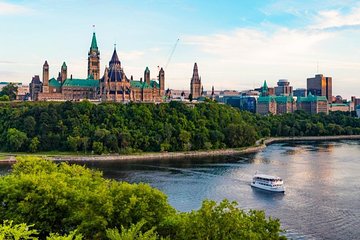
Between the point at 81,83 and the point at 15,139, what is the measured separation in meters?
38.9

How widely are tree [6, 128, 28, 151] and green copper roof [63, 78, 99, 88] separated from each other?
34038mm

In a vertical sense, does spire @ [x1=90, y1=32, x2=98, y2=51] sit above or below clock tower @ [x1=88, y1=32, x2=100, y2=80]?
above

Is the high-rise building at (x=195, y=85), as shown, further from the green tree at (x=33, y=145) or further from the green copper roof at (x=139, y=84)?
the green tree at (x=33, y=145)

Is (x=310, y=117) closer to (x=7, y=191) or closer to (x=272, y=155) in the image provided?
(x=272, y=155)

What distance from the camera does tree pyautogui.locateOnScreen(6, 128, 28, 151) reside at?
255 feet

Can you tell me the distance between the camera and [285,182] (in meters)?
53.5

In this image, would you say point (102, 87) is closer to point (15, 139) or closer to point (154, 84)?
point (154, 84)

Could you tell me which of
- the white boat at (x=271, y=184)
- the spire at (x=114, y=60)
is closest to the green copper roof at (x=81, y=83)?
the spire at (x=114, y=60)

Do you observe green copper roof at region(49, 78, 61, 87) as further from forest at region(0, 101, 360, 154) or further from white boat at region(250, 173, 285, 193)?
white boat at region(250, 173, 285, 193)

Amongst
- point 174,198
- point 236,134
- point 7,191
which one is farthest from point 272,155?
point 7,191

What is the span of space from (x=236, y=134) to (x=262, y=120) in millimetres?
38269

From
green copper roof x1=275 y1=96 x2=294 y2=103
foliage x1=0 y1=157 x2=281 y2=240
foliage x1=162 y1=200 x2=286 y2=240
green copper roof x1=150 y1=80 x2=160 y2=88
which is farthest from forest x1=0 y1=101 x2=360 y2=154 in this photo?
green copper roof x1=275 y1=96 x2=294 y2=103

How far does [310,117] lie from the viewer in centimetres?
14125

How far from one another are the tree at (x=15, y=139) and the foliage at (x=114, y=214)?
5297 cm
